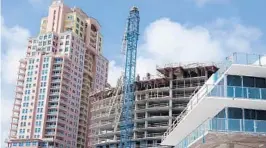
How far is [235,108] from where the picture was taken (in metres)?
34.9

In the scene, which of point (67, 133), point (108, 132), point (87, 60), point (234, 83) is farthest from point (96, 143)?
point (234, 83)

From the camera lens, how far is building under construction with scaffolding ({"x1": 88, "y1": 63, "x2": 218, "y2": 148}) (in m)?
104

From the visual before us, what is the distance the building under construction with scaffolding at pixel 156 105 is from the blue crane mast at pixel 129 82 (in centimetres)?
154

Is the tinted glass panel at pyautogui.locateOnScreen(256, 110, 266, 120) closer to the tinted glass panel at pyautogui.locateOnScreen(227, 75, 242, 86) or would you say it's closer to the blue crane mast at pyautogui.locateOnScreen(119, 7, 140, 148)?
the tinted glass panel at pyautogui.locateOnScreen(227, 75, 242, 86)

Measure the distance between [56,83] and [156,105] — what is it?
44.2 metres

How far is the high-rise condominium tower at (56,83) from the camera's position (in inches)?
5399

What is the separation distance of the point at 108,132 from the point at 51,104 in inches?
1205

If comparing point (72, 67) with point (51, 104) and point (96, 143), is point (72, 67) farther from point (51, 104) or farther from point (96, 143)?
point (96, 143)

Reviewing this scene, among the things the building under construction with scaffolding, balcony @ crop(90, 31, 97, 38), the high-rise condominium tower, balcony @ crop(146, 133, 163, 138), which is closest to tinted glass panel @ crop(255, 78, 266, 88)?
the building under construction with scaffolding

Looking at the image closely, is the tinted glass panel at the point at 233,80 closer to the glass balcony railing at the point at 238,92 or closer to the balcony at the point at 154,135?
the glass balcony railing at the point at 238,92

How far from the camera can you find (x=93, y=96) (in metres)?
130

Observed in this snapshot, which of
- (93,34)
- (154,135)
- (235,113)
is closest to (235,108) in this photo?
(235,113)

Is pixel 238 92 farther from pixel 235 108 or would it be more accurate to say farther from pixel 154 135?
pixel 154 135

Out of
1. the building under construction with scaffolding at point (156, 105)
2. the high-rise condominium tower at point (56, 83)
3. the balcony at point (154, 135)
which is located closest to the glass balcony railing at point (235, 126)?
the building under construction with scaffolding at point (156, 105)
